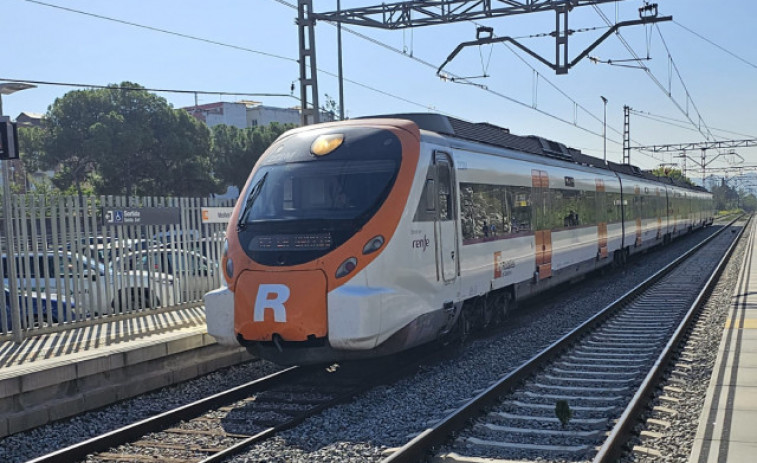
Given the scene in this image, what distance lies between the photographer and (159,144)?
49531 mm

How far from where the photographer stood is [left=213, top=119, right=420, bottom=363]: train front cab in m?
7.37

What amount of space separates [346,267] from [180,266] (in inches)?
218

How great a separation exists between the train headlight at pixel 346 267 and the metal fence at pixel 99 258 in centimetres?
429

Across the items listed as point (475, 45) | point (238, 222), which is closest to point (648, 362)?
point (238, 222)

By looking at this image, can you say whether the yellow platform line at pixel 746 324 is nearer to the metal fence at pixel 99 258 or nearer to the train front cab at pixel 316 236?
the train front cab at pixel 316 236

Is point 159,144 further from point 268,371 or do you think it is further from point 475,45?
point 268,371

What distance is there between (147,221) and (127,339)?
252 centimetres

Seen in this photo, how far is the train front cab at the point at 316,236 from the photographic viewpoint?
290 inches

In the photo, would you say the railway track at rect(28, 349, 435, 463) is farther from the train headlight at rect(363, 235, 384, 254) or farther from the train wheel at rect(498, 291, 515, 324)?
the train wheel at rect(498, 291, 515, 324)

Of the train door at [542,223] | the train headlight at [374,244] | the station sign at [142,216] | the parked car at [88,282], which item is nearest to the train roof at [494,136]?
the train door at [542,223]

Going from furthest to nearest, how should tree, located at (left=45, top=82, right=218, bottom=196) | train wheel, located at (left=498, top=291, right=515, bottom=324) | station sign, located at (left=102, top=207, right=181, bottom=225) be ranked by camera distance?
1. tree, located at (left=45, top=82, right=218, bottom=196)
2. train wheel, located at (left=498, top=291, right=515, bottom=324)
3. station sign, located at (left=102, top=207, right=181, bottom=225)

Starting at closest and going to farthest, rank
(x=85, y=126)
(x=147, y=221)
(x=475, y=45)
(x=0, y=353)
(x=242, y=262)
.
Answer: (x=242, y=262) < (x=0, y=353) < (x=147, y=221) < (x=475, y=45) < (x=85, y=126)

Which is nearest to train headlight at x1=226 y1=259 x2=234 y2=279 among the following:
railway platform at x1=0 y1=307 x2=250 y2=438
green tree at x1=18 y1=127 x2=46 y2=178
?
railway platform at x1=0 y1=307 x2=250 y2=438

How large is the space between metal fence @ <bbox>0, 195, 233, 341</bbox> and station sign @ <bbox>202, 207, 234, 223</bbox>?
32mm
